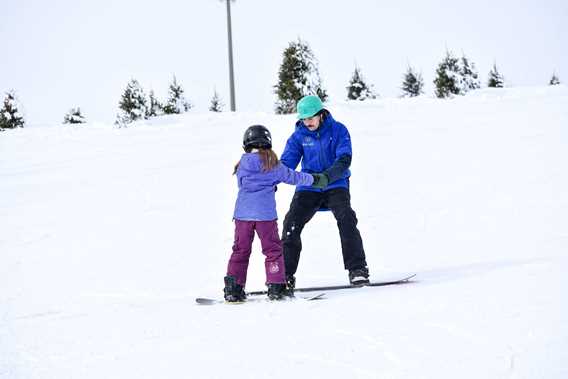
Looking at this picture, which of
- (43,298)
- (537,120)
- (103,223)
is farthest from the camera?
(537,120)

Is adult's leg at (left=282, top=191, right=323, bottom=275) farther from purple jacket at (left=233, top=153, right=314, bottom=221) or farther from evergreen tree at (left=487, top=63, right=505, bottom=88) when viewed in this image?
evergreen tree at (left=487, top=63, right=505, bottom=88)

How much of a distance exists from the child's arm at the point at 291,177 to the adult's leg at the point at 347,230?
418 mm

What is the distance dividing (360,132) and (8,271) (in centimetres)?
1028

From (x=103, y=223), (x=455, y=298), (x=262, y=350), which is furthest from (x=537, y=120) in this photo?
(x=262, y=350)

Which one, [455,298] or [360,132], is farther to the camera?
[360,132]

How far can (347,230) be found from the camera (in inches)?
198

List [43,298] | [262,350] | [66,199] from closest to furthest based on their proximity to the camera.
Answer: [262,350], [43,298], [66,199]

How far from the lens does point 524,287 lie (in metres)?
3.88

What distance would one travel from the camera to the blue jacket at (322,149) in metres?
5.18

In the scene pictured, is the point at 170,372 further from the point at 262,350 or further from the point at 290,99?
the point at 290,99

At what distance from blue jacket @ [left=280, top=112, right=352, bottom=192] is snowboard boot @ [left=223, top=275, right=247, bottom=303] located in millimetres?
1139

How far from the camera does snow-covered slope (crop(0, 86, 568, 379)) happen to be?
9.50 feet

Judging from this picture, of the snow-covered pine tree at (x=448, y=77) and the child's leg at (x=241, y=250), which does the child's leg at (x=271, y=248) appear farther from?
the snow-covered pine tree at (x=448, y=77)

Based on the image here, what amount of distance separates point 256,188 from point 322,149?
3.14 ft
